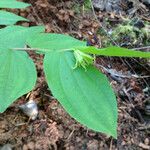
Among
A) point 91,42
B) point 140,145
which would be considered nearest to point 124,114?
point 140,145

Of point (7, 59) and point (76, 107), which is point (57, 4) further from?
point (76, 107)

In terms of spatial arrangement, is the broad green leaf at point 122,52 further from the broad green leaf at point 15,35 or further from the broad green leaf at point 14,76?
the broad green leaf at point 15,35

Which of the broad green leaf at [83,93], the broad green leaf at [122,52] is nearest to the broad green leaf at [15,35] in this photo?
the broad green leaf at [83,93]

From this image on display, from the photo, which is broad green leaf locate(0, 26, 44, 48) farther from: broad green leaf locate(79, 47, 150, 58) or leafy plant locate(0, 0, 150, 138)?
broad green leaf locate(79, 47, 150, 58)

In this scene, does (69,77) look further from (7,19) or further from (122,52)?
(7,19)

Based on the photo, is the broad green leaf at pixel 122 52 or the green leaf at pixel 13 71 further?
the green leaf at pixel 13 71

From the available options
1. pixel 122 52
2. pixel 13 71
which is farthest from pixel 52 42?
pixel 122 52
